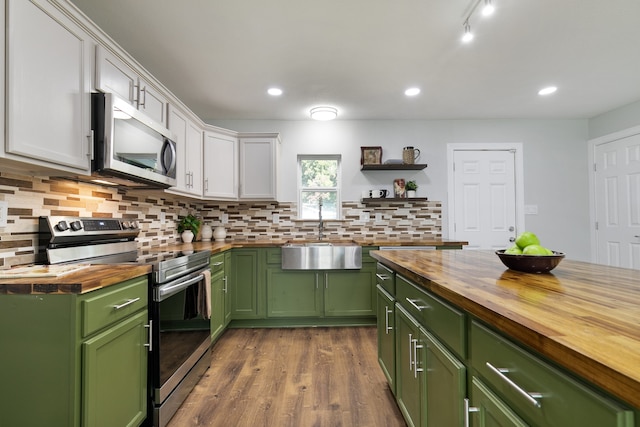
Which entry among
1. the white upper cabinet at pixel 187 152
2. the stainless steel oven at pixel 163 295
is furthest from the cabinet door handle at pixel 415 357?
the white upper cabinet at pixel 187 152

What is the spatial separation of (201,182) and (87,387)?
7.53 ft

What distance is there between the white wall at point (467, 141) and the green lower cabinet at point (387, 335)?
2157 millimetres

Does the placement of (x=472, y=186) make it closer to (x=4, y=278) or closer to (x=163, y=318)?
(x=163, y=318)

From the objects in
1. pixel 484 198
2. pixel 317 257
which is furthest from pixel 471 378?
pixel 484 198

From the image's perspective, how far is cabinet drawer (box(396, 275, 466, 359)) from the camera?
0.93 m

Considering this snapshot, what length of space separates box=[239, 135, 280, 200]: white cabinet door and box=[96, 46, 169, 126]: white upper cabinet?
3.76 feet

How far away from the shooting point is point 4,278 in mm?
1151

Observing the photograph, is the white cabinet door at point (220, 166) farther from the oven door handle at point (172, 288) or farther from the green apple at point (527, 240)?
the green apple at point (527, 240)

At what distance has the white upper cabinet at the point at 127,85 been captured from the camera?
5.41 feet

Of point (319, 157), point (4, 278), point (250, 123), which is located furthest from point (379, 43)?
point (4, 278)

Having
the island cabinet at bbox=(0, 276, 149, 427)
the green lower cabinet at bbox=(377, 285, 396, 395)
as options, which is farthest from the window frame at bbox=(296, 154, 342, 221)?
the island cabinet at bbox=(0, 276, 149, 427)

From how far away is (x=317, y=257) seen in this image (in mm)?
3084

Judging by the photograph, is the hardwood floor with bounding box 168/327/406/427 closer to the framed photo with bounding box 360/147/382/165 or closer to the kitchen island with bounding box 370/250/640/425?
the kitchen island with bounding box 370/250/640/425

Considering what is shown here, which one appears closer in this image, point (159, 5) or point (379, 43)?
point (159, 5)
